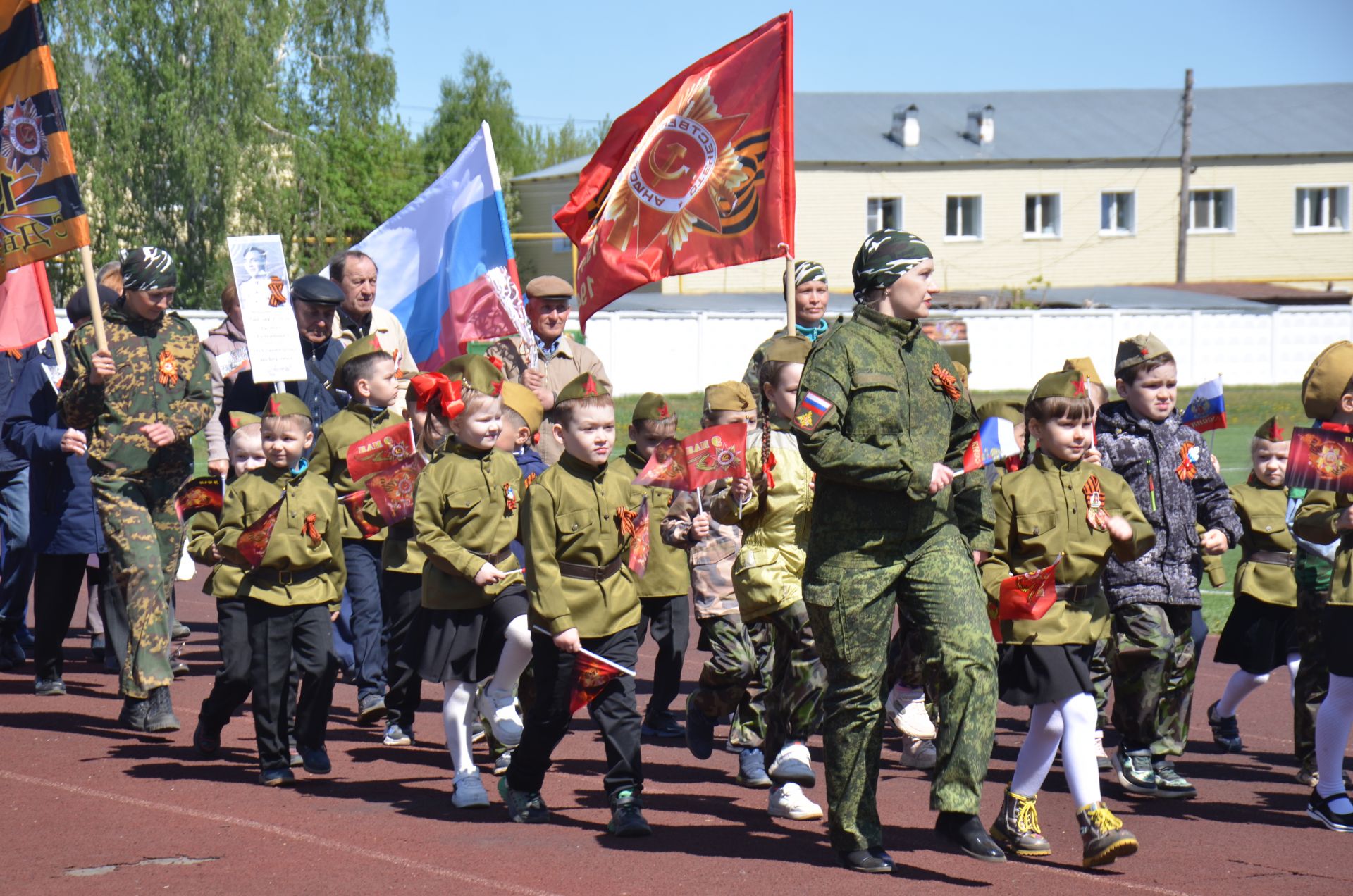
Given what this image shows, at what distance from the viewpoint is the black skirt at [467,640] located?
660 centimetres

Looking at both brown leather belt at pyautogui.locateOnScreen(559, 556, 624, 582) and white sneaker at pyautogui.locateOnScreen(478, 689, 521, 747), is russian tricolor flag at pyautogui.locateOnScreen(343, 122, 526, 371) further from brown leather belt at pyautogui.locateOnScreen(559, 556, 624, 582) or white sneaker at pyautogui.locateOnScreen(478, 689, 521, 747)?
brown leather belt at pyautogui.locateOnScreen(559, 556, 624, 582)

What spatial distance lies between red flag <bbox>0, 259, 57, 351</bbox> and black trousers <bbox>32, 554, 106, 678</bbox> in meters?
1.21

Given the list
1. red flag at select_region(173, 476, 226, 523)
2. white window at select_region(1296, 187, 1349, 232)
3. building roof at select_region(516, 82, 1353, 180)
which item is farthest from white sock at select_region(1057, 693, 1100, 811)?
white window at select_region(1296, 187, 1349, 232)

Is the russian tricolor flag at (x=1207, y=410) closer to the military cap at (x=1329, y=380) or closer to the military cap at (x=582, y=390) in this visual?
the military cap at (x=1329, y=380)

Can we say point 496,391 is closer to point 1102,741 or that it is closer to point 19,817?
point 19,817

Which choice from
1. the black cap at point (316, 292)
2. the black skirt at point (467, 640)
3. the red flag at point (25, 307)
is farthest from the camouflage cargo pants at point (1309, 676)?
the red flag at point (25, 307)

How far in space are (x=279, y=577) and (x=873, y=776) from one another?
9.39ft

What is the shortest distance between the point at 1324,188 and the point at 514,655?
60872 mm

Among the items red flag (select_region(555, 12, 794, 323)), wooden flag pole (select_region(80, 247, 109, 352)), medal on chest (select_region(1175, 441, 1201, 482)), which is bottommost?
medal on chest (select_region(1175, 441, 1201, 482))

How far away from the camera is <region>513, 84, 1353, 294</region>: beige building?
57000 millimetres

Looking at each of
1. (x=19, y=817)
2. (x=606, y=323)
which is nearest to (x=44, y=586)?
(x=19, y=817)

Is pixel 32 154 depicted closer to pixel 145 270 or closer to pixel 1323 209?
pixel 145 270

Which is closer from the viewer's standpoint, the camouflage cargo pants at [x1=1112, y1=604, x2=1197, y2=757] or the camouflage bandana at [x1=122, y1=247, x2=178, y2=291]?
the camouflage cargo pants at [x1=1112, y1=604, x2=1197, y2=757]

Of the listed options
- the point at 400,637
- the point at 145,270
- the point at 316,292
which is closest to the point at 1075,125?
the point at 316,292
